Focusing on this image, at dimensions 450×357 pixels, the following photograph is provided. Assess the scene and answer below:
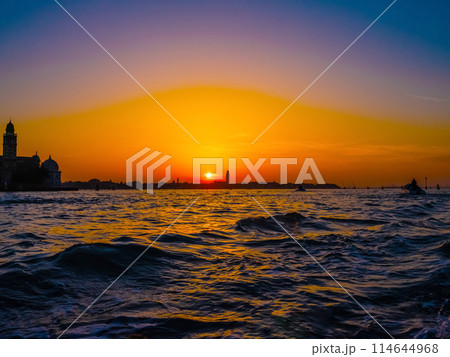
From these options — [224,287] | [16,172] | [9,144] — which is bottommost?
[224,287]

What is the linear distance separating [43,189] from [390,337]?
517 ft

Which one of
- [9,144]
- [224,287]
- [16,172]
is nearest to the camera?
A: [224,287]

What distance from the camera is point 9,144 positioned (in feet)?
480

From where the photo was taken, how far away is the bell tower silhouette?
5694 inches

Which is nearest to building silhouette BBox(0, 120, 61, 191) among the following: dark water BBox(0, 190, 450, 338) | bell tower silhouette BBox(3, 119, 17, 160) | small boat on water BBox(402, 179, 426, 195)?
bell tower silhouette BBox(3, 119, 17, 160)

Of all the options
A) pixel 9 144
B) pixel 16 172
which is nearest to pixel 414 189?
pixel 16 172

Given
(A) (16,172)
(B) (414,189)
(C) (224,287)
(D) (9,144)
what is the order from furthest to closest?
(D) (9,144) < (A) (16,172) < (B) (414,189) < (C) (224,287)

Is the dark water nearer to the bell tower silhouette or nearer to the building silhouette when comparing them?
the building silhouette

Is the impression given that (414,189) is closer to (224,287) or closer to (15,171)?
(224,287)

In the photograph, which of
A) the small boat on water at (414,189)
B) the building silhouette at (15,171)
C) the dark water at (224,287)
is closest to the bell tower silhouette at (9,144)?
the building silhouette at (15,171)

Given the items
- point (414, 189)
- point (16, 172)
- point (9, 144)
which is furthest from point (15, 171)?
point (414, 189)

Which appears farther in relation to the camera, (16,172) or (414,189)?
(16,172)

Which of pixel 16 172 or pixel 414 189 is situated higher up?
pixel 16 172

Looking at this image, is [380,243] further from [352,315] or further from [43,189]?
[43,189]
